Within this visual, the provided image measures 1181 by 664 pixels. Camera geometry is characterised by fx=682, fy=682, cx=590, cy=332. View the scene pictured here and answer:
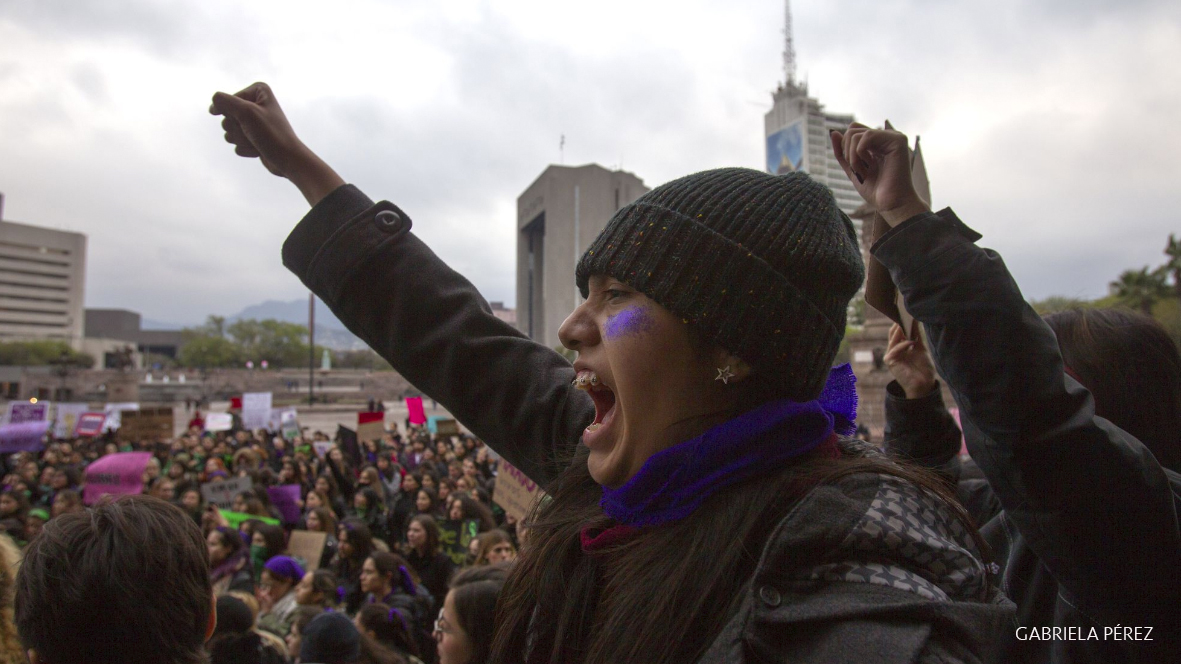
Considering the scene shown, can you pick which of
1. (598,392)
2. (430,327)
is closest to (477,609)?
(430,327)

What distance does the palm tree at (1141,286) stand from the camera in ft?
99.1

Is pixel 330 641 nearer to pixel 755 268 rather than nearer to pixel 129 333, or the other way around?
pixel 755 268

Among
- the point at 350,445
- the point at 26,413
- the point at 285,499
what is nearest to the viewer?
the point at 285,499

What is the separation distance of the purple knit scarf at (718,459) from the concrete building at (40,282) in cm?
12951

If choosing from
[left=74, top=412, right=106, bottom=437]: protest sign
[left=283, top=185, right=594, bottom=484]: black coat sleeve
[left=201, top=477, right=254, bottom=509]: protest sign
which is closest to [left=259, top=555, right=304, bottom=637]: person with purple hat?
[left=201, top=477, right=254, bottom=509]: protest sign

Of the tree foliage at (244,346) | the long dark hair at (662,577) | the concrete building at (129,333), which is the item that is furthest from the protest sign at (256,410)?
the concrete building at (129,333)

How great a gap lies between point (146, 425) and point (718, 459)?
18.0m

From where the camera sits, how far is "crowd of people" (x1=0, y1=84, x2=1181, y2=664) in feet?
2.79

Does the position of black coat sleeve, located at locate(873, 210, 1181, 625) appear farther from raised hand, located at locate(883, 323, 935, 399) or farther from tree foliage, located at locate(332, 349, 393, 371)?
tree foliage, located at locate(332, 349, 393, 371)

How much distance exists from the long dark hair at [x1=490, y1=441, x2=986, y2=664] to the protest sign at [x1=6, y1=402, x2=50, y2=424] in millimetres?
16280

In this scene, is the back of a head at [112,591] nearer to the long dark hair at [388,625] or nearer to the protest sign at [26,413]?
the long dark hair at [388,625]

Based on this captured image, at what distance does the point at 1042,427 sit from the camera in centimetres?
125

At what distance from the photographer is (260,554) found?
5852 millimetres

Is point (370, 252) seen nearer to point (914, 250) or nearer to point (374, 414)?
point (914, 250)
